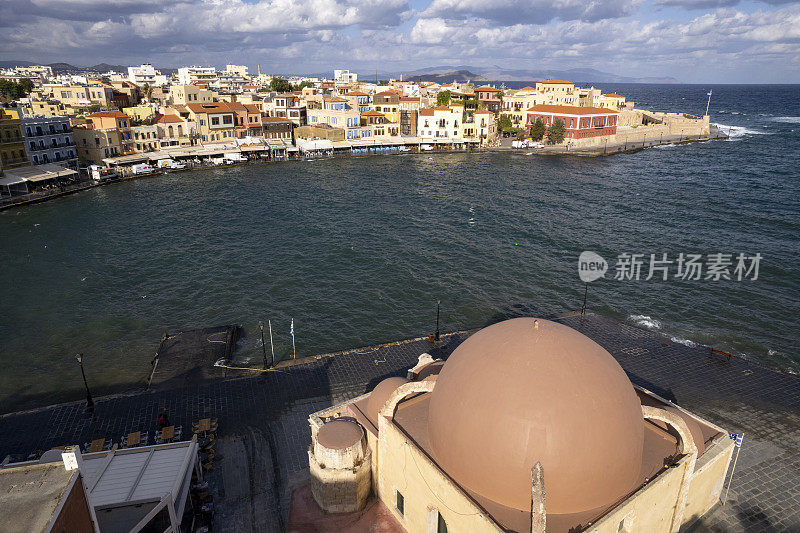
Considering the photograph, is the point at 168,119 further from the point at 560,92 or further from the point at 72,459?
the point at 560,92

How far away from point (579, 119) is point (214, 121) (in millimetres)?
70320

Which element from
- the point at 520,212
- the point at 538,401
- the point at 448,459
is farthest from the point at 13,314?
the point at 520,212

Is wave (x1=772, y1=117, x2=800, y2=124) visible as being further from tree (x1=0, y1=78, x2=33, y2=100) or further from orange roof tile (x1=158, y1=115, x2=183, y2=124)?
tree (x1=0, y1=78, x2=33, y2=100)

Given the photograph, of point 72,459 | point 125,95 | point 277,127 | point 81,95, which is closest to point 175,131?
point 277,127

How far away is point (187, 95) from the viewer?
102062 mm

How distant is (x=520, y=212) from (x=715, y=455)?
44662mm

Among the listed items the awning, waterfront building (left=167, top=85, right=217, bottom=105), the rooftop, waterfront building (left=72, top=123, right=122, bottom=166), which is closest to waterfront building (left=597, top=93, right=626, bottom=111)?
waterfront building (left=167, top=85, right=217, bottom=105)

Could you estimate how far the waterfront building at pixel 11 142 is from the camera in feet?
195

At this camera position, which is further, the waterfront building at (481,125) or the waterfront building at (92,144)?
the waterfront building at (481,125)

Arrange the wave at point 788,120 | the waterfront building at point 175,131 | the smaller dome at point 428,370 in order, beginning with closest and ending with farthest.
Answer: the smaller dome at point 428,370 < the waterfront building at point 175,131 < the wave at point 788,120

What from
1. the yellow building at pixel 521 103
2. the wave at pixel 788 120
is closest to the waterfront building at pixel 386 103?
the yellow building at pixel 521 103

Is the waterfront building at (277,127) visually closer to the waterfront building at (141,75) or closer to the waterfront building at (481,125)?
the waterfront building at (481,125)

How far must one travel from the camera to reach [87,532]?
34.5 ft

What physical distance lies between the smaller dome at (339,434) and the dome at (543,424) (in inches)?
158
